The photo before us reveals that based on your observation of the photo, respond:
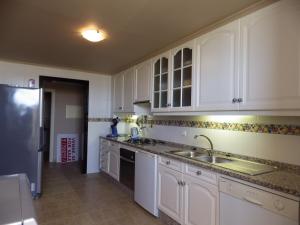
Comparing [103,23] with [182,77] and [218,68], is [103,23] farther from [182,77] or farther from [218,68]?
[218,68]

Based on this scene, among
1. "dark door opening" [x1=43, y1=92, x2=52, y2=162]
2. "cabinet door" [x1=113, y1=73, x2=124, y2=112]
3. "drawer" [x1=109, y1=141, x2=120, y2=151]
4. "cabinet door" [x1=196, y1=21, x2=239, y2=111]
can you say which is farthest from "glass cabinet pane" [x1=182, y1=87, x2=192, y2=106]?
"dark door opening" [x1=43, y1=92, x2=52, y2=162]

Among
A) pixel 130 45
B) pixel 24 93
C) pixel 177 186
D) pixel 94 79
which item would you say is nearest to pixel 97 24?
pixel 130 45

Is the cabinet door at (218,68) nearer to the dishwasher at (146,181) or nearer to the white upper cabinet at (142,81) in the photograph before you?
the dishwasher at (146,181)

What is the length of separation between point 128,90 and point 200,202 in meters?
2.42

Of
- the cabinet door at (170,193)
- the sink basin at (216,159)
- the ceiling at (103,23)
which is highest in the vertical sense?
the ceiling at (103,23)

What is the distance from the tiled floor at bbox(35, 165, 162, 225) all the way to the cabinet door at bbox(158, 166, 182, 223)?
0.28m

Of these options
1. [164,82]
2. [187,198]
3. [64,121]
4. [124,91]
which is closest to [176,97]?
Answer: [164,82]

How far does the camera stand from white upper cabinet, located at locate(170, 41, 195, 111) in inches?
96.3

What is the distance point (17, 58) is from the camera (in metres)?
3.55

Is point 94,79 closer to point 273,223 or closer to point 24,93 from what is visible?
point 24,93

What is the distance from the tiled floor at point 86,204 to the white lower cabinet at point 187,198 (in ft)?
1.22

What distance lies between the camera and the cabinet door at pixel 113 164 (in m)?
3.67

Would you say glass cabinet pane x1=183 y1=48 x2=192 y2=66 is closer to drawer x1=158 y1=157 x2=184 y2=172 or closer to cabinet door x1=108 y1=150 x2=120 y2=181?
drawer x1=158 y1=157 x2=184 y2=172

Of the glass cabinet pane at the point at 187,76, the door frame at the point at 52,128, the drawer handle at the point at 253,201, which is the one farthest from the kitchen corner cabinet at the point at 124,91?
the drawer handle at the point at 253,201
